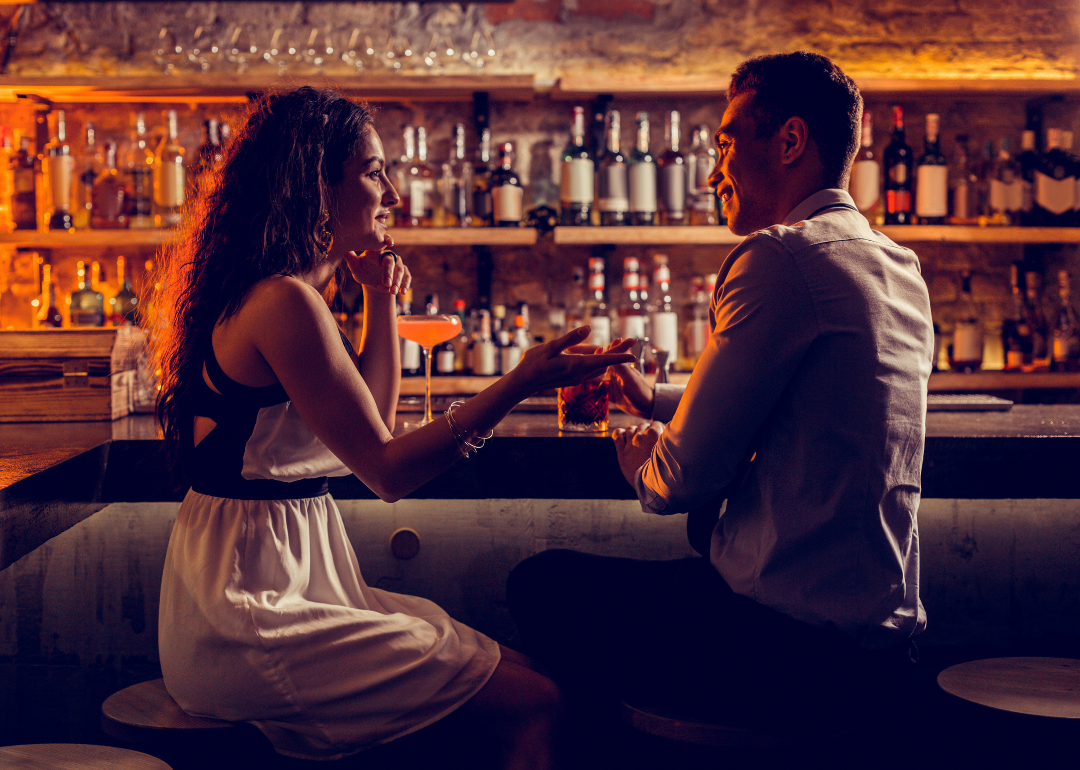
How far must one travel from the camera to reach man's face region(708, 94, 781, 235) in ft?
3.86

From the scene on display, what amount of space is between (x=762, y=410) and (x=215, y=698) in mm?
709

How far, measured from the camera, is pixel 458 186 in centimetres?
278

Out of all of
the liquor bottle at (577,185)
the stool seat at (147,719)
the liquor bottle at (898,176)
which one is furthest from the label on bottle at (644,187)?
the stool seat at (147,719)

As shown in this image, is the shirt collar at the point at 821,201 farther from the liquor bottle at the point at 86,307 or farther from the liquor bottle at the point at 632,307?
the liquor bottle at the point at 86,307

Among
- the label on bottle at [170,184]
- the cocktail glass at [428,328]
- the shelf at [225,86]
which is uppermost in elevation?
the shelf at [225,86]

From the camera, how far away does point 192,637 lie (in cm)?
104

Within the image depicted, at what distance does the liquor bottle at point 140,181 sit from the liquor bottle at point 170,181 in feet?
0.13

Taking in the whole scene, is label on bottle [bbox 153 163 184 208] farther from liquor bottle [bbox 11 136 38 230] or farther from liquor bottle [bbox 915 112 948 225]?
liquor bottle [bbox 915 112 948 225]

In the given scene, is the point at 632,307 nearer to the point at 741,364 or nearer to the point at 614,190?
the point at 614,190

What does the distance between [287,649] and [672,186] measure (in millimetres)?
2020

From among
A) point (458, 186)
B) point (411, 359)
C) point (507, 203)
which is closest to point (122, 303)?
point (411, 359)

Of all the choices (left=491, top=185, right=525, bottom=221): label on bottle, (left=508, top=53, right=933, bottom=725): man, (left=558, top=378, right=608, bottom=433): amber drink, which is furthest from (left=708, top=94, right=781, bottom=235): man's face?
(left=491, top=185, right=525, bottom=221): label on bottle

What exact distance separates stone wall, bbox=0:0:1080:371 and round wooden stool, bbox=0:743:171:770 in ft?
7.02

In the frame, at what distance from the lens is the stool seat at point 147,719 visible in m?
1.02
